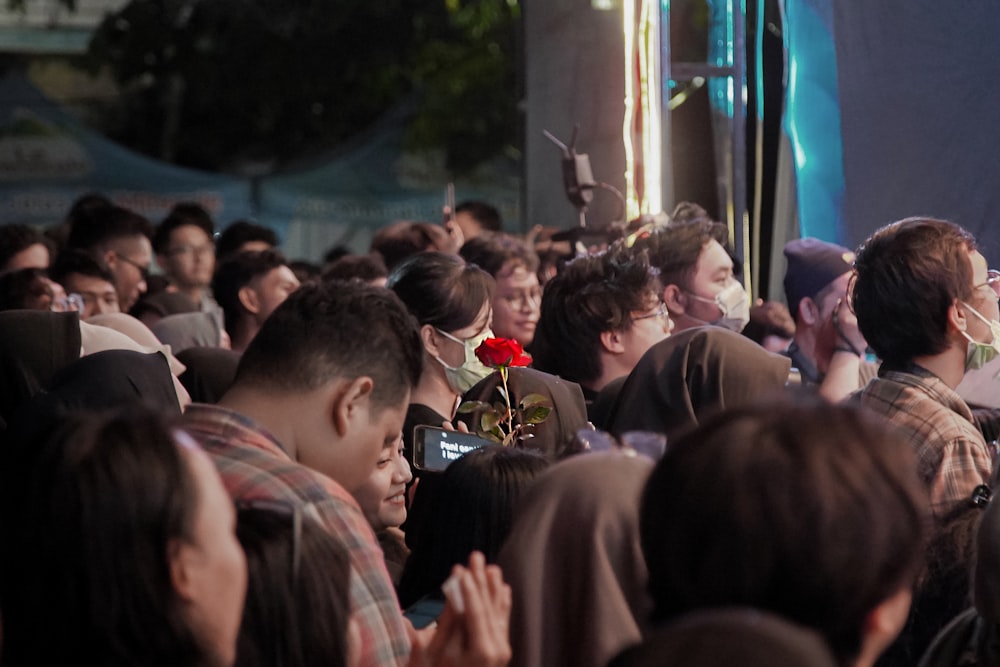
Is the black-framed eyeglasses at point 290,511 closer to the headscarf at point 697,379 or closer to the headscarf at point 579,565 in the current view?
the headscarf at point 579,565

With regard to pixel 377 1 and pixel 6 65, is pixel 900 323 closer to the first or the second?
pixel 377 1

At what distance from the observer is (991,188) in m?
5.82

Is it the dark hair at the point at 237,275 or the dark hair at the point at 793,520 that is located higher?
the dark hair at the point at 793,520

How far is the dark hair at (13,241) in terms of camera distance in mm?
7875

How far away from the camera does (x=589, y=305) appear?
5.36 metres

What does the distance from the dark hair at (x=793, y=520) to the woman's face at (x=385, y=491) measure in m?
1.39

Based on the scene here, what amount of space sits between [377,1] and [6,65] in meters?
5.07

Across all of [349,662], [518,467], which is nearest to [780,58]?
[518,467]

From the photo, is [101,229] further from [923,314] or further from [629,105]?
[923,314]

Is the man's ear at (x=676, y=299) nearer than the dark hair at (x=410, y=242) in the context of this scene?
Yes

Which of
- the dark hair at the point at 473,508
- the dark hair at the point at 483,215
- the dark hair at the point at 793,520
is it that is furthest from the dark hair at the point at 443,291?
the dark hair at the point at 483,215

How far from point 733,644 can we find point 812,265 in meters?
4.71

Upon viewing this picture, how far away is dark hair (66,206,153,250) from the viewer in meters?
8.68

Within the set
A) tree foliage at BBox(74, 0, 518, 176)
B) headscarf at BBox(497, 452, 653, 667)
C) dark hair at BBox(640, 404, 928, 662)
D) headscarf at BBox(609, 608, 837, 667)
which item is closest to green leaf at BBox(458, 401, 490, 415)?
headscarf at BBox(497, 452, 653, 667)
